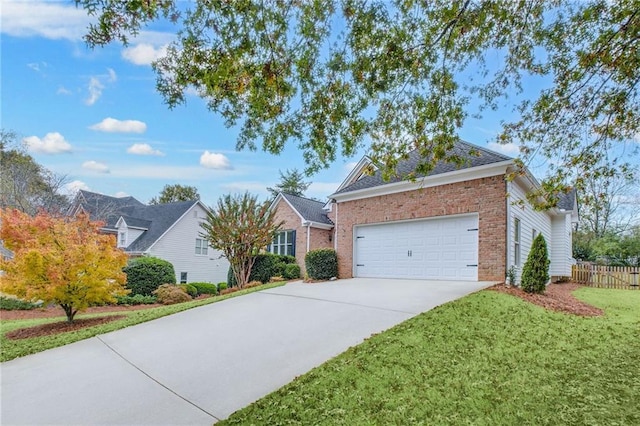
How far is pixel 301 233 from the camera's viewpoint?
62.6 feet

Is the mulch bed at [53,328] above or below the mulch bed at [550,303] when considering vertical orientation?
below

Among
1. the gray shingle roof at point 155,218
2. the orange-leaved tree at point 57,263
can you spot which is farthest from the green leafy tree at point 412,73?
the gray shingle roof at point 155,218

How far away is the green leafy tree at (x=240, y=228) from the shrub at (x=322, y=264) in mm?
2568

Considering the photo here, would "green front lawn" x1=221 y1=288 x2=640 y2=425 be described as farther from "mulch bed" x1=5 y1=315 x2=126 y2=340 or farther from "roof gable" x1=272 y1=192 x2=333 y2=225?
"roof gable" x1=272 y1=192 x2=333 y2=225

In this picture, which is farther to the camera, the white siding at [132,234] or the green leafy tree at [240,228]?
the white siding at [132,234]

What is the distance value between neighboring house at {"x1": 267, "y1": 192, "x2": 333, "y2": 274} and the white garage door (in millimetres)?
5504

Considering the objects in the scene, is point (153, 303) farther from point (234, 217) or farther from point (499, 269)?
point (499, 269)

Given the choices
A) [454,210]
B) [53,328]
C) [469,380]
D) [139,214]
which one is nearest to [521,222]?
[454,210]

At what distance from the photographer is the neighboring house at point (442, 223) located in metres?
10.1

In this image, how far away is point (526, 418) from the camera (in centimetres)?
313

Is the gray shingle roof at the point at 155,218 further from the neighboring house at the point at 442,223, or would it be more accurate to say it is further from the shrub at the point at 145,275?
the neighboring house at the point at 442,223

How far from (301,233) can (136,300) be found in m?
8.67

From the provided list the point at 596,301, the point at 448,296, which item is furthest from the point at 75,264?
the point at 596,301

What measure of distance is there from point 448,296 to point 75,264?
30.0 feet
